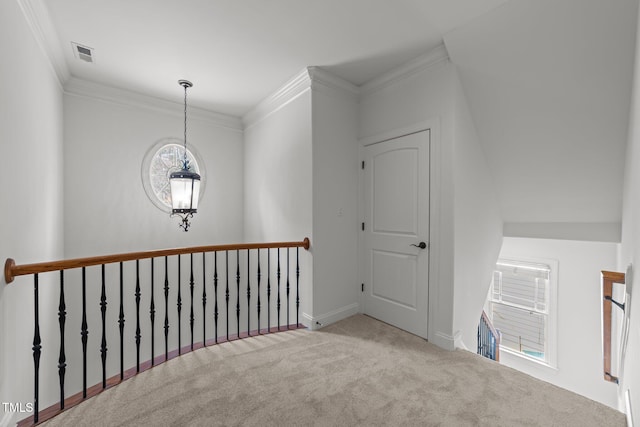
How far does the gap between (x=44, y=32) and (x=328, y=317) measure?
341cm

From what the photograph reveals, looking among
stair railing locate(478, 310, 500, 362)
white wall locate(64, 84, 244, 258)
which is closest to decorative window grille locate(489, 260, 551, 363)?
stair railing locate(478, 310, 500, 362)

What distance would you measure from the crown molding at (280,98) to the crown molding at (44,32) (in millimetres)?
1933

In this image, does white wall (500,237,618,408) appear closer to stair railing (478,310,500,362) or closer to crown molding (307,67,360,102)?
stair railing (478,310,500,362)

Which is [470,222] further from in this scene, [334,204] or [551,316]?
[551,316]

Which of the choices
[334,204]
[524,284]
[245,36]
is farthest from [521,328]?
[245,36]

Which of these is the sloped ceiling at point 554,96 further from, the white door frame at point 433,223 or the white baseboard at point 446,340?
the white baseboard at point 446,340

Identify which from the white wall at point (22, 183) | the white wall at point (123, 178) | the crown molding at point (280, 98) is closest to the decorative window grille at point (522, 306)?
the crown molding at point (280, 98)

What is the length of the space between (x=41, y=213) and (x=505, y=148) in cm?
401

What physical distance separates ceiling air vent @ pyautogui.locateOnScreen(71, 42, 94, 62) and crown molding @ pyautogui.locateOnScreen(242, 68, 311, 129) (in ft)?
5.63

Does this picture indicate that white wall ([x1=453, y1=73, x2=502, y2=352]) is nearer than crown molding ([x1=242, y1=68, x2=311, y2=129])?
Yes

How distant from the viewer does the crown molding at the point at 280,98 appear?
9.58 ft

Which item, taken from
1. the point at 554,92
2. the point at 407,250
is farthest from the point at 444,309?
the point at 554,92

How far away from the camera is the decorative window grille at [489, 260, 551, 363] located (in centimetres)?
500

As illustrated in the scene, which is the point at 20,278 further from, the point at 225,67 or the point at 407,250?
the point at 407,250
